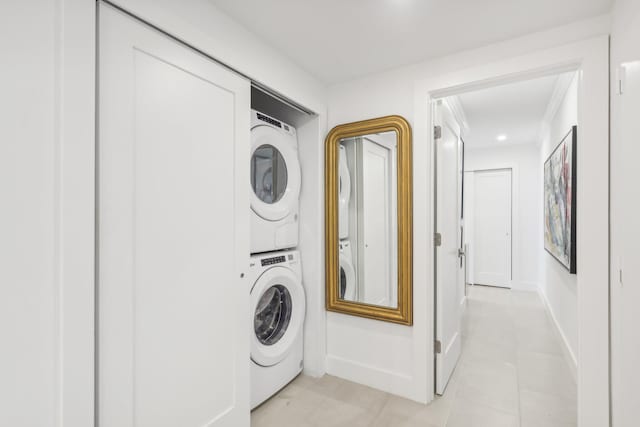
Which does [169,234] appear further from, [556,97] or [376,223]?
[556,97]

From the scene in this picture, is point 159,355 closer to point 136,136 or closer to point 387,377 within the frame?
point 136,136

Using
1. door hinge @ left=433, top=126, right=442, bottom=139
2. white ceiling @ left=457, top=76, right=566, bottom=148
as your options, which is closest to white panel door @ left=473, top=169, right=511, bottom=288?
white ceiling @ left=457, top=76, right=566, bottom=148

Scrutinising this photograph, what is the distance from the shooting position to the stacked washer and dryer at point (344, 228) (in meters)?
2.39

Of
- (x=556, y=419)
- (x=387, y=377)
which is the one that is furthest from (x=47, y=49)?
(x=556, y=419)

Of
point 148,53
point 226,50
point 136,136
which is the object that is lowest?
point 136,136

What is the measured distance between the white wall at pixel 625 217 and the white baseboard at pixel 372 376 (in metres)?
1.06

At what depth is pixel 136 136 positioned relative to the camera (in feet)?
4.02

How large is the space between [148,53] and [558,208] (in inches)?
134

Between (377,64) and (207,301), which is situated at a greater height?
(377,64)

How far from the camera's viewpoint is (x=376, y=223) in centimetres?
231

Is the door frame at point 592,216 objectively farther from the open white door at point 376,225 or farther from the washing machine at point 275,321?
the washing machine at point 275,321

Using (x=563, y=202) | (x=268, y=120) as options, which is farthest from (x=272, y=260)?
(x=563, y=202)

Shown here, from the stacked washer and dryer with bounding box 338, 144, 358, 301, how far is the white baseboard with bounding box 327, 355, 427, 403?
0.50 m

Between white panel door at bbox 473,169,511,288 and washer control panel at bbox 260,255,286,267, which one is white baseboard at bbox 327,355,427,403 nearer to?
washer control panel at bbox 260,255,286,267
